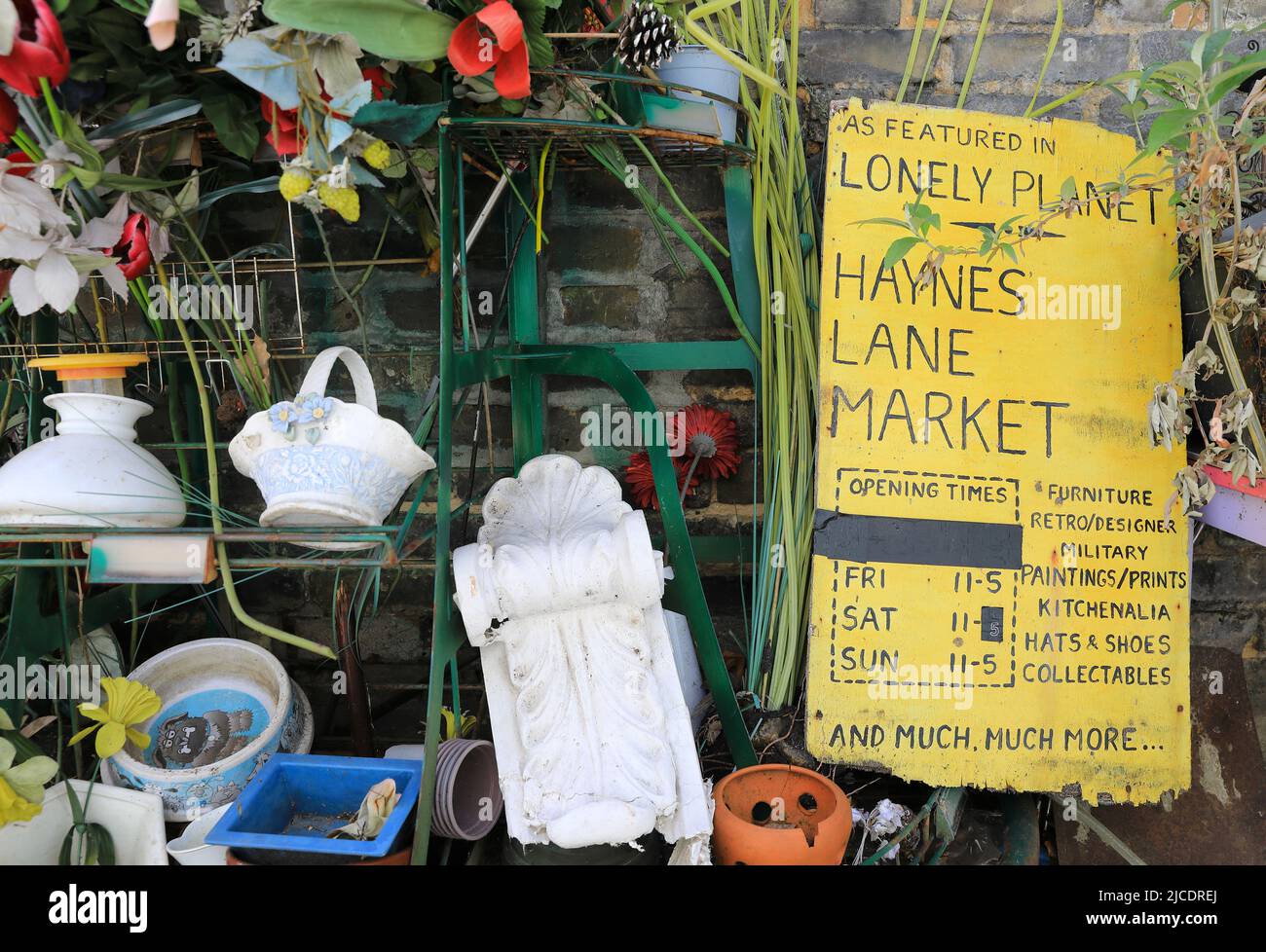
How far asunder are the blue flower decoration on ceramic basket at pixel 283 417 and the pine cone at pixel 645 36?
25.0 inches

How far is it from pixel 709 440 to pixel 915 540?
412mm

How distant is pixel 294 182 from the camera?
3.74 feet

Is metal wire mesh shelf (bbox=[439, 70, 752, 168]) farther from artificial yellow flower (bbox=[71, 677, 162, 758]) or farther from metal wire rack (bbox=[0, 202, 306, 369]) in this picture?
artificial yellow flower (bbox=[71, 677, 162, 758])

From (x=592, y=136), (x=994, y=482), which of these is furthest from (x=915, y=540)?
(x=592, y=136)

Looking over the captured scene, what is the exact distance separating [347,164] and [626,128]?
1.19 feet

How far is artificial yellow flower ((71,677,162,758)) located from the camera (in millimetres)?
1358

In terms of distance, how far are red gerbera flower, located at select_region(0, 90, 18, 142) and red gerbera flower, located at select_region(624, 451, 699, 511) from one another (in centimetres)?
105

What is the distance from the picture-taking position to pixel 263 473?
1.22m

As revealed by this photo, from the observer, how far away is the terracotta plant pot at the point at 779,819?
1277 mm

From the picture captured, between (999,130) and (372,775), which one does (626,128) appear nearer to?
(999,130)

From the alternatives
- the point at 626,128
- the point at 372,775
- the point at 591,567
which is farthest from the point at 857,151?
the point at 372,775

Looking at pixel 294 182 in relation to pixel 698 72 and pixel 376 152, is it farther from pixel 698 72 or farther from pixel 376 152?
pixel 698 72

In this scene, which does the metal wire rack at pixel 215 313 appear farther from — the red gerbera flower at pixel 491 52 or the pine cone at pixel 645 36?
the pine cone at pixel 645 36

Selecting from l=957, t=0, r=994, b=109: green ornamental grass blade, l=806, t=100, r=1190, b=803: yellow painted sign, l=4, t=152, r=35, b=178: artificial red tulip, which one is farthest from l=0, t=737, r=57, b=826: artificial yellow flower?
l=957, t=0, r=994, b=109: green ornamental grass blade
